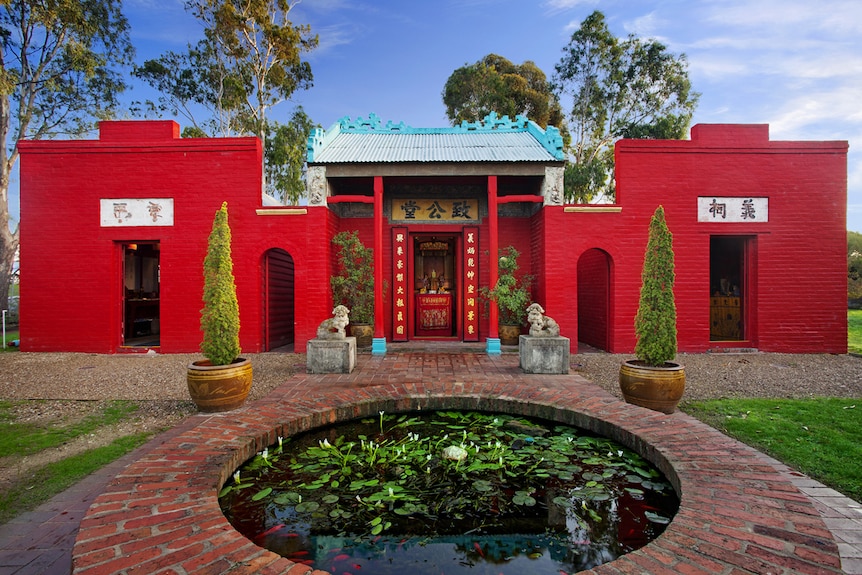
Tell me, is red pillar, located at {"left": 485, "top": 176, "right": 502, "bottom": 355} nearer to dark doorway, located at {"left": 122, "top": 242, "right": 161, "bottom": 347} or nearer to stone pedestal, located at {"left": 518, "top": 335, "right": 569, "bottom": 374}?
stone pedestal, located at {"left": 518, "top": 335, "right": 569, "bottom": 374}

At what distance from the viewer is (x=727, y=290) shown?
11.0 m

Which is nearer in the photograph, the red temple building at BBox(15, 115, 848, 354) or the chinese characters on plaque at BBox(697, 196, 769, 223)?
the red temple building at BBox(15, 115, 848, 354)

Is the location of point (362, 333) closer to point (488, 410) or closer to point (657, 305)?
point (488, 410)

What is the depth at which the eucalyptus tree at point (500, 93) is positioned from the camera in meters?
18.5

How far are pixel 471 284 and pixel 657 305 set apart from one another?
5096 mm

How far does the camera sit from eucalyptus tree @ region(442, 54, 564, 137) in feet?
60.6

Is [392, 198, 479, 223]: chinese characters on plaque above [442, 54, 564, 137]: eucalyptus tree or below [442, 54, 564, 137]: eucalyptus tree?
below

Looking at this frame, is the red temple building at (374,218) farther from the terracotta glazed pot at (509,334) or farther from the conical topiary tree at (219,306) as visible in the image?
the conical topiary tree at (219,306)

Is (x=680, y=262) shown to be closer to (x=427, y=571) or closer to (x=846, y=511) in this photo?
(x=846, y=511)

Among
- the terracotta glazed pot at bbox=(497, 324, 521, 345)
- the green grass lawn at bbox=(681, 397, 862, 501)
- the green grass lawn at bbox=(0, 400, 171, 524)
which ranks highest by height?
the terracotta glazed pot at bbox=(497, 324, 521, 345)

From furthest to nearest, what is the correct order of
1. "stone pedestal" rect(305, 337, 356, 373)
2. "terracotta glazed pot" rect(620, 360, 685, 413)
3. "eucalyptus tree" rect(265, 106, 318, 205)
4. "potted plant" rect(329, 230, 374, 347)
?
"eucalyptus tree" rect(265, 106, 318, 205) → "potted plant" rect(329, 230, 374, 347) → "stone pedestal" rect(305, 337, 356, 373) → "terracotta glazed pot" rect(620, 360, 685, 413)

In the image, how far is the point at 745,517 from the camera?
1.87m

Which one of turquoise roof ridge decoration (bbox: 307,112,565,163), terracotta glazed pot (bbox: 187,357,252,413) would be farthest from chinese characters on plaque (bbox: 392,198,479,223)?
terracotta glazed pot (bbox: 187,357,252,413)

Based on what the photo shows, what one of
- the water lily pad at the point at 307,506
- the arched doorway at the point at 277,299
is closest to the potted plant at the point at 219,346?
the water lily pad at the point at 307,506
